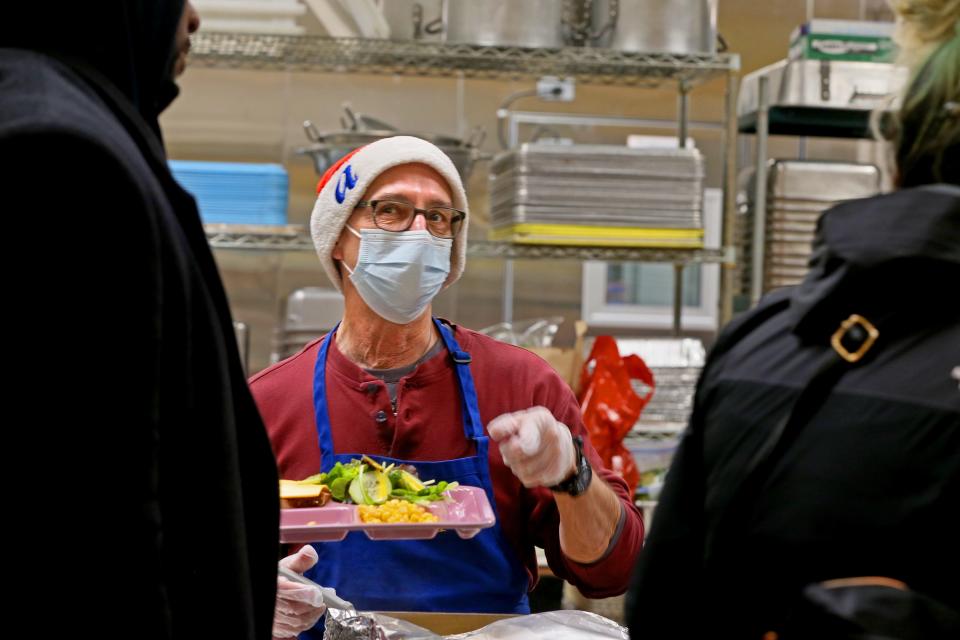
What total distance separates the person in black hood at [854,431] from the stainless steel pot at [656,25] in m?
2.64

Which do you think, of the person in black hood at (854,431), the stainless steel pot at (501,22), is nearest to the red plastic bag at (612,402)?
the stainless steel pot at (501,22)

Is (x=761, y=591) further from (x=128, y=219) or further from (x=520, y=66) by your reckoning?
(x=520, y=66)

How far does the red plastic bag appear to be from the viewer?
327 centimetres

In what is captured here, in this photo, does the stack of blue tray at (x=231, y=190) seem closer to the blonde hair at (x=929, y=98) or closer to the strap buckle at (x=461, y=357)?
the strap buckle at (x=461, y=357)

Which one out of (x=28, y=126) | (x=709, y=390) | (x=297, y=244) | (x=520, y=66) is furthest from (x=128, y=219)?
(x=520, y=66)

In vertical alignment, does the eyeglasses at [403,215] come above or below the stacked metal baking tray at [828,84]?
below

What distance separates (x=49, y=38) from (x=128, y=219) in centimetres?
22

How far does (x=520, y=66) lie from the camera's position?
3637 millimetres

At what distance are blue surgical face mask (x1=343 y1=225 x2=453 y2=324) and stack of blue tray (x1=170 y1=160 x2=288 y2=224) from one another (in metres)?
1.25

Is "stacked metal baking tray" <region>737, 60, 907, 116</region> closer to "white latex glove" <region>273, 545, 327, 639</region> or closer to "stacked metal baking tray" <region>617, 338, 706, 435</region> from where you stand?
"stacked metal baking tray" <region>617, 338, 706, 435</region>

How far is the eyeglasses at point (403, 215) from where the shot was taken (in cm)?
226

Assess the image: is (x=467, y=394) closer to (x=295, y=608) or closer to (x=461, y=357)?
(x=461, y=357)

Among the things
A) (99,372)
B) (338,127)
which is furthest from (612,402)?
(99,372)

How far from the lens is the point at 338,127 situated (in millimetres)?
4145
